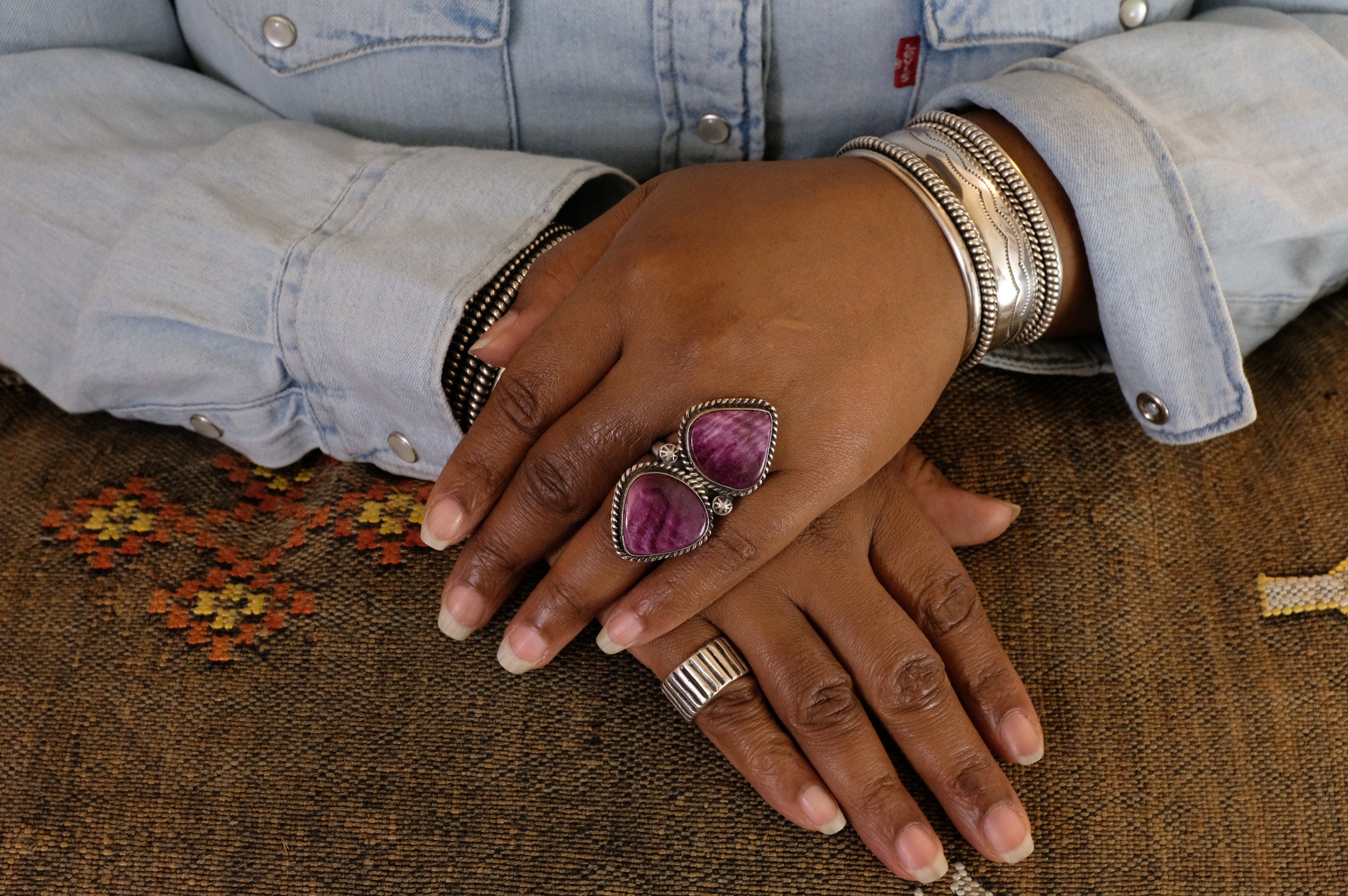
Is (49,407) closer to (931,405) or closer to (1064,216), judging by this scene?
(931,405)

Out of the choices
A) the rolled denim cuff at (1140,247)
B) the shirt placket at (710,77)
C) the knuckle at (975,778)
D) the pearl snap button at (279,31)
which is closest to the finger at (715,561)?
→ the knuckle at (975,778)

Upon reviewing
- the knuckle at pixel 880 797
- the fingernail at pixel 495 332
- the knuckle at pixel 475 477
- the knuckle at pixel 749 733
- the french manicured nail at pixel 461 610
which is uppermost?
the fingernail at pixel 495 332

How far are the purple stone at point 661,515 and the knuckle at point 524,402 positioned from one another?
103 mm

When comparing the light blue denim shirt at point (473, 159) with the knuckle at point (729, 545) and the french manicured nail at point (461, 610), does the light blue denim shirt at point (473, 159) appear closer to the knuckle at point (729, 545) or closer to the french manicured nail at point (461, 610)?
the french manicured nail at point (461, 610)

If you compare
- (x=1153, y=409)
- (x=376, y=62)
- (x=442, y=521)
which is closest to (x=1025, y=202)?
(x=1153, y=409)

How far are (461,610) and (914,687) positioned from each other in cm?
34

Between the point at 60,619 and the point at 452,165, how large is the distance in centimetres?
50

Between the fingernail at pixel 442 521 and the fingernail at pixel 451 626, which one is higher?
the fingernail at pixel 442 521

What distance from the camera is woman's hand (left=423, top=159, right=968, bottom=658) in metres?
0.65

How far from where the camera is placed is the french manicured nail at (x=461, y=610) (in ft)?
2.25

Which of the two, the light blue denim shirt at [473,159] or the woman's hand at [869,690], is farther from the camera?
the light blue denim shirt at [473,159]

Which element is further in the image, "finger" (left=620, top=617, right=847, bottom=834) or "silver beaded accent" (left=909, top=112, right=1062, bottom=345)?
"silver beaded accent" (left=909, top=112, right=1062, bottom=345)

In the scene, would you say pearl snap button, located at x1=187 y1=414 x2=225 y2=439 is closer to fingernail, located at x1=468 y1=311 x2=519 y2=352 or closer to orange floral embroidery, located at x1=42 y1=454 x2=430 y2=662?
orange floral embroidery, located at x1=42 y1=454 x2=430 y2=662

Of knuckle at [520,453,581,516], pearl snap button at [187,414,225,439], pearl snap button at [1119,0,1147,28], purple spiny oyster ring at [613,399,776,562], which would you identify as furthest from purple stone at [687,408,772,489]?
pearl snap button at [1119,0,1147,28]
